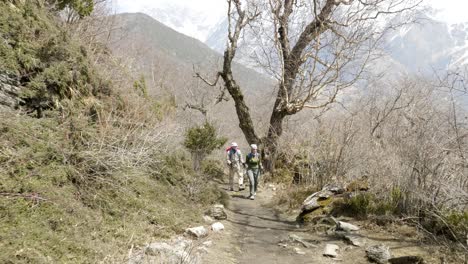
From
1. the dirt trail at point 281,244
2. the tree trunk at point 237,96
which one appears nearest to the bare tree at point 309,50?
the tree trunk at point 237,96

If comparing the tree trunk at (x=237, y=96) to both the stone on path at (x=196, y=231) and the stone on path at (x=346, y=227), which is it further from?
the stone on path at (x=196, y=231)

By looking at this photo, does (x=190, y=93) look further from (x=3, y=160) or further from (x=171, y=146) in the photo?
(x=3, y=160)

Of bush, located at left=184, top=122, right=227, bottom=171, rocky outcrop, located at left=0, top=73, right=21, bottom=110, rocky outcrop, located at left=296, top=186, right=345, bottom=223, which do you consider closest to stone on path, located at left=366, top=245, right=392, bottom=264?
rocky outcrop, located at left=296, top=186, right=345, bottom=223

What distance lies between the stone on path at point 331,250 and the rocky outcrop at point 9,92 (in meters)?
5.88

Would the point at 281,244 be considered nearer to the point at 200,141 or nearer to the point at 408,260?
the point at 408,260

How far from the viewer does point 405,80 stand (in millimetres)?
28719

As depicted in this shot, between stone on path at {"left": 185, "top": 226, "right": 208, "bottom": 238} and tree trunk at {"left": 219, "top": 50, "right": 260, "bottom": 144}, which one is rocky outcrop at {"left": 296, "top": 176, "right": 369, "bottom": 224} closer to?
stone on path at {"left": 185, "top": 226, "right": 208, "bottom": 238}

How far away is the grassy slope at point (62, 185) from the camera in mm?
4215

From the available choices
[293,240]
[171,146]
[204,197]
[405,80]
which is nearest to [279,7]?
[171,146]

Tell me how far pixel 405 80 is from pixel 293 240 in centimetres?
2592

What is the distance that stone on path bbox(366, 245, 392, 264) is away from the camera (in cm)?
557

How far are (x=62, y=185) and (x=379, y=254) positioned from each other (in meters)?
5.06

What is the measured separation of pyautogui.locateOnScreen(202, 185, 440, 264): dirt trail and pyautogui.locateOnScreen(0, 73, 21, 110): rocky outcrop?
4034 mm

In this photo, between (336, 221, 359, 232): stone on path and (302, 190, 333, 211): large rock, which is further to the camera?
(302, 190, 333, 211): large rock
